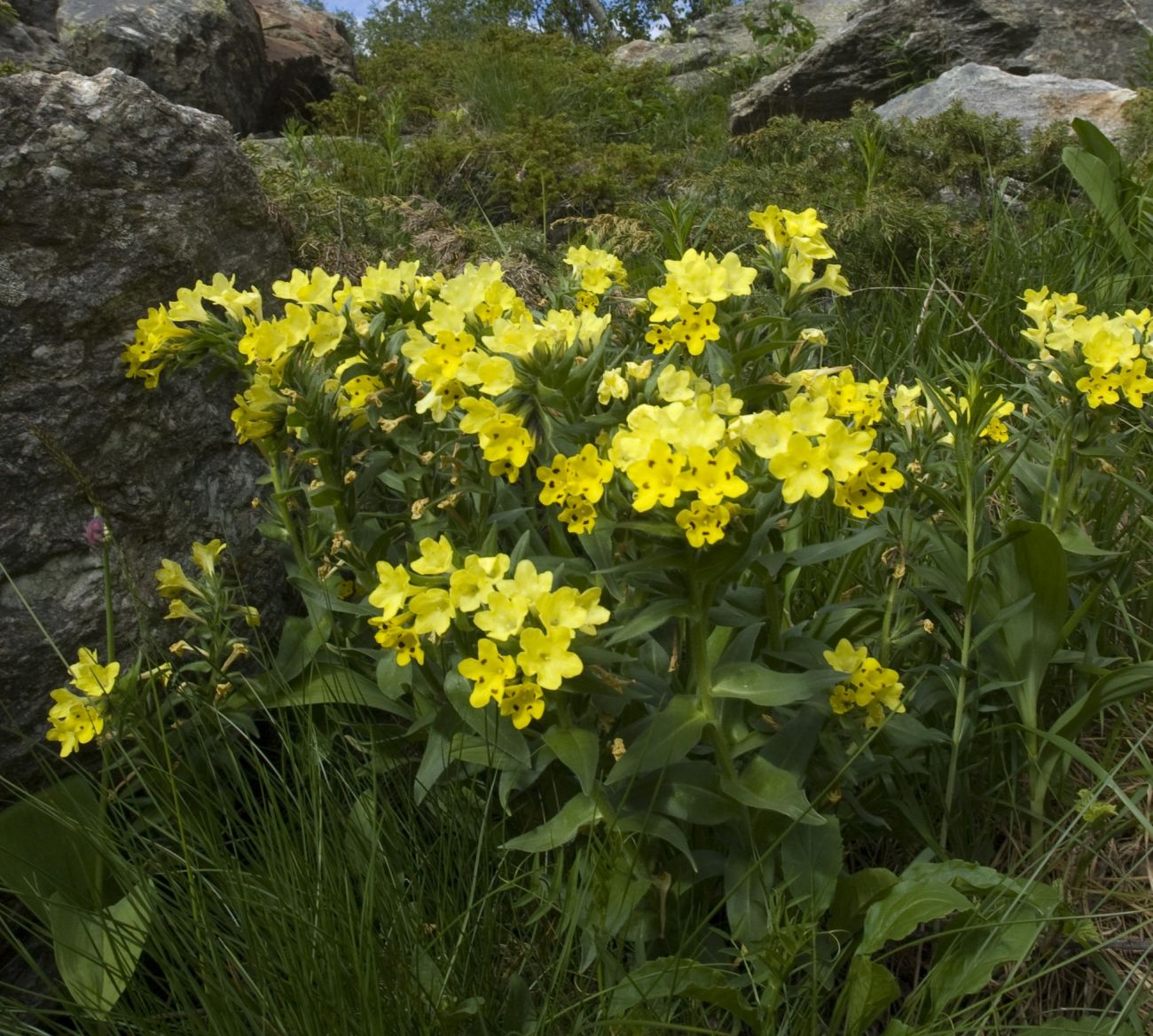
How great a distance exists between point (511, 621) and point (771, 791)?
49 centimetres

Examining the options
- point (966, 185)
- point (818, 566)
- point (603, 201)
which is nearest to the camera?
point (818, 566)

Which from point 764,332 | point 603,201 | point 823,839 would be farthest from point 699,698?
point 603,201

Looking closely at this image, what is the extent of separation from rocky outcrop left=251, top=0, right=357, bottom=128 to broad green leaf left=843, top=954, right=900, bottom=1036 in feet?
23.3

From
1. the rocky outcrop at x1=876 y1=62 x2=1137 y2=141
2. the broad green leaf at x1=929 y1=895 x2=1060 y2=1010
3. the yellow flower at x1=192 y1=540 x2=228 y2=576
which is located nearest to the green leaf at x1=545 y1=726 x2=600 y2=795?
the broad green leaf at x1=929 y1=895 x2=1060 y2=1010

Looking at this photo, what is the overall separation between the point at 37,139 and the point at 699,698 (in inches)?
74.8

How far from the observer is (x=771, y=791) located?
163 centimetres

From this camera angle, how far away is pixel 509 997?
1649 millimetres

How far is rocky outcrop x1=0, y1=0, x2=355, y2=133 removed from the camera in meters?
5.92

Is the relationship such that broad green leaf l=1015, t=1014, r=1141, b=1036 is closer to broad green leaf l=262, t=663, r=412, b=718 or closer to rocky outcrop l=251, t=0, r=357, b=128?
broad green leaf l=262, t=663, r=412, b=718

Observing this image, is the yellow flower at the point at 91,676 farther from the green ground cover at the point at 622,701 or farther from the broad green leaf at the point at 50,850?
the broad green leaf at the point at 50,850

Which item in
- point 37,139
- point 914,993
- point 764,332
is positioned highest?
point 37,139

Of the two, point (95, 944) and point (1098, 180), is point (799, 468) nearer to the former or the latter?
point (95, 944)

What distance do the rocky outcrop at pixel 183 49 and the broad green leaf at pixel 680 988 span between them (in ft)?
14.9

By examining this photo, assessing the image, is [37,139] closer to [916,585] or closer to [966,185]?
[916,585]
